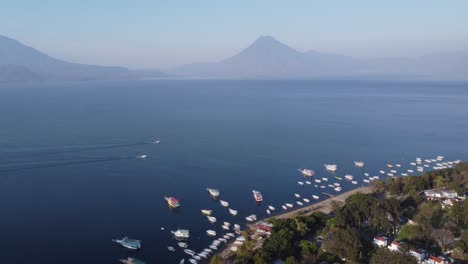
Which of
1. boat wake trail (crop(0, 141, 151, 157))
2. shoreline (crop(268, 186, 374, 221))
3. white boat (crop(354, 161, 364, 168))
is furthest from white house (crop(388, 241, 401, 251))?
boat wake trail (crop(0, 141, 151, 157))

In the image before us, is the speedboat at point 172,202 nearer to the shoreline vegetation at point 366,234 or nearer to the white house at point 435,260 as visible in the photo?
the shoreline vegetation at point 366,234

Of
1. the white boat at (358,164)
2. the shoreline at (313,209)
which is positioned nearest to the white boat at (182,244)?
the shoreline at (313,209)

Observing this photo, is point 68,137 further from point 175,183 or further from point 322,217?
point 322,217

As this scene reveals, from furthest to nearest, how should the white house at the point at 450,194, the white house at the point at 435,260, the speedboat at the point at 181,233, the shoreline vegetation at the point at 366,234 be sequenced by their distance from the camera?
the white house at the point at 450,194, the speedboat at the point at 181,233, the shoreline vegetation at the point at 366,234, the white house at the point at 435,260

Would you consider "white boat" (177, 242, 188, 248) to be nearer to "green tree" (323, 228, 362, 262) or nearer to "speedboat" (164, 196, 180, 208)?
"speedboat" (164, 196, 180, 208)

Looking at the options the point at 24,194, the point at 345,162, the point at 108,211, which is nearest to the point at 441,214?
the point at 345,162

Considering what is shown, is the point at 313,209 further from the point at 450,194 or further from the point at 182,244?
the point at 182,244
